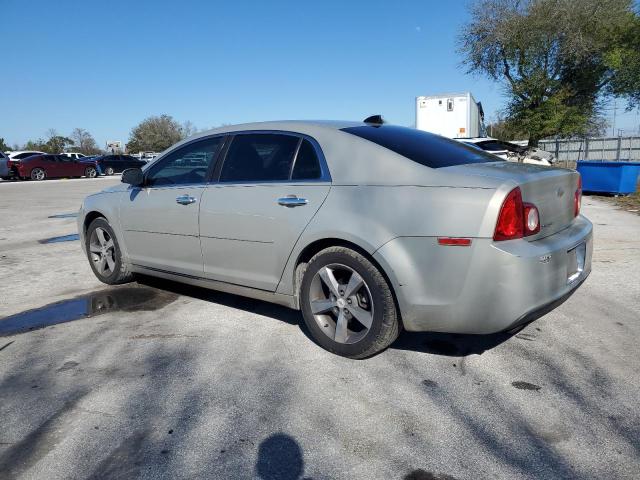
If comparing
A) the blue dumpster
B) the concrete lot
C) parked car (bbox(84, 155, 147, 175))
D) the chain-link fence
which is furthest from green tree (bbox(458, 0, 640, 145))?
the concrete lot

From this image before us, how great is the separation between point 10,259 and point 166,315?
375 centimetres

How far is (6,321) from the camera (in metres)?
4.36

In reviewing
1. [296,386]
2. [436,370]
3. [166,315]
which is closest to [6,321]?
[166,315]

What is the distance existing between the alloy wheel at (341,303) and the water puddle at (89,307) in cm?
183

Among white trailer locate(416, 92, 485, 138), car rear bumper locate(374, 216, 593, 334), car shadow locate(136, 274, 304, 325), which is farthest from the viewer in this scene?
white trailer locate(416, 92, 485, 138)

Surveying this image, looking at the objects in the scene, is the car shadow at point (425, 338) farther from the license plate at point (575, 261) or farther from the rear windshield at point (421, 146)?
the rear windshield at point (421, 146)

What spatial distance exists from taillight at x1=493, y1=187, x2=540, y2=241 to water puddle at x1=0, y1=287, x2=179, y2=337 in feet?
10.1

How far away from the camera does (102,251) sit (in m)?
5.28

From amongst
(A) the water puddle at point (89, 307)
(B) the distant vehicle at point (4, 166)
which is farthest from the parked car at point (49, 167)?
(A) the water puddle at point (89, 307)

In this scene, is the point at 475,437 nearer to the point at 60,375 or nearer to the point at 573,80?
the point at 60,375

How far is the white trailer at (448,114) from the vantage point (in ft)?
60.8

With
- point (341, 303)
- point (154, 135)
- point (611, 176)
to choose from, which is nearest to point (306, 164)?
point (341, 303)

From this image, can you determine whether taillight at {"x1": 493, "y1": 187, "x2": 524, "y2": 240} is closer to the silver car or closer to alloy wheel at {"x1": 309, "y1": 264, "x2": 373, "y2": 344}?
the silver car

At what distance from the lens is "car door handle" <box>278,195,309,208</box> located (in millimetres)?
3484
